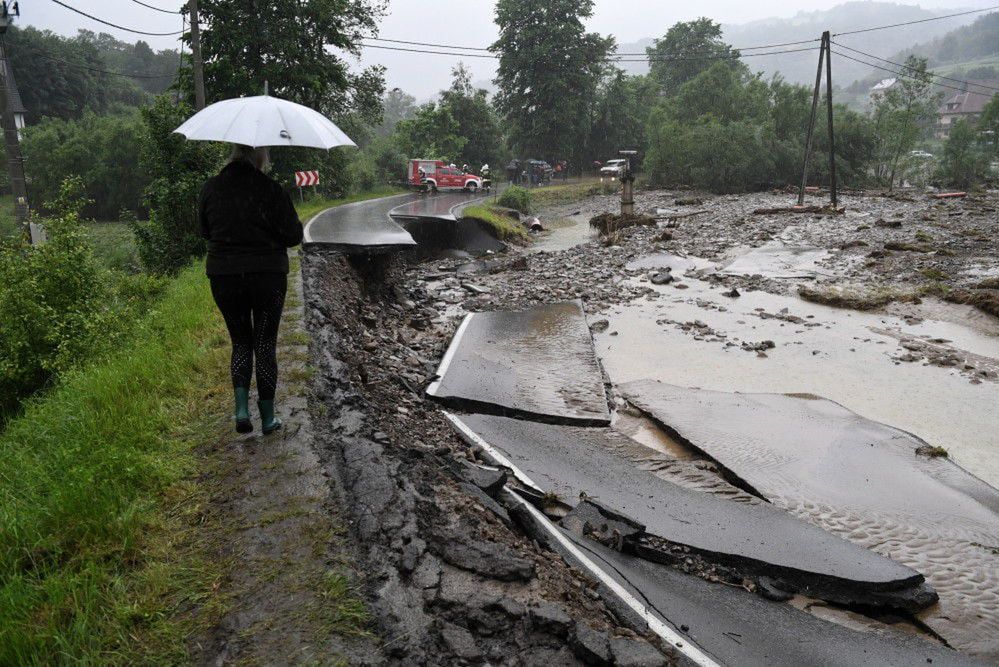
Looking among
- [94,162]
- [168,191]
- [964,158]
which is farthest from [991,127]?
[94,162]

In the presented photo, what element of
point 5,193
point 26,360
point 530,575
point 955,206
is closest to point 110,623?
point 530,575

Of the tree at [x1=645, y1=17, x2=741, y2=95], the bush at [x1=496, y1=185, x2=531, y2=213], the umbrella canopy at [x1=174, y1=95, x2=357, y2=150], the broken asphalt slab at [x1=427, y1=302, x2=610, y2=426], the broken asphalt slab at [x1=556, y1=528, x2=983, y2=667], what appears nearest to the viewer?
the broken asphalt slab at [x1=556, y1=528, x2=983, y2=667]

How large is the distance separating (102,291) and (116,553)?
671 centimetres

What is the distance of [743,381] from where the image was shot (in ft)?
28.0

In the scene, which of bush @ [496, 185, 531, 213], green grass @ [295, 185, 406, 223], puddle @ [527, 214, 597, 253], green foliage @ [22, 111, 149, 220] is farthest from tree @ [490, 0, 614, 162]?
green foliage @ [22, 111, 149, 220]

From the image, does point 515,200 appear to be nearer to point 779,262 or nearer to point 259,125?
point 779,262

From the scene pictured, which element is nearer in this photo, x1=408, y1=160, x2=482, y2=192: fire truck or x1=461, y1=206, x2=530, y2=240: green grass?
x1=461, y1=206, x2=530, y2=240: green grass

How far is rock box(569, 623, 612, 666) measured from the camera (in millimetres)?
2568

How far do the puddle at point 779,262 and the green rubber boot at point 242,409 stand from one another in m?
13.5

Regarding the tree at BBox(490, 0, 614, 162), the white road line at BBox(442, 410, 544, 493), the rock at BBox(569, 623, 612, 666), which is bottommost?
the white road line at BBox(442, 410, 544, 493)

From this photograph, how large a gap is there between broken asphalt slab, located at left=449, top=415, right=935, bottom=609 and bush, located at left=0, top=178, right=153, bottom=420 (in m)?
4.31

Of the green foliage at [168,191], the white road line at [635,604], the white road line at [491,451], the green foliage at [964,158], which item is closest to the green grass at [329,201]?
the green foliage at [168,191]

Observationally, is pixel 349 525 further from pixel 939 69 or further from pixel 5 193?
pixel 939 69

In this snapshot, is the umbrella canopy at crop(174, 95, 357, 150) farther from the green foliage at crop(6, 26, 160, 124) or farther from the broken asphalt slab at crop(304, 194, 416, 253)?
the green foliage at crop(6, 26, 160, 124)
